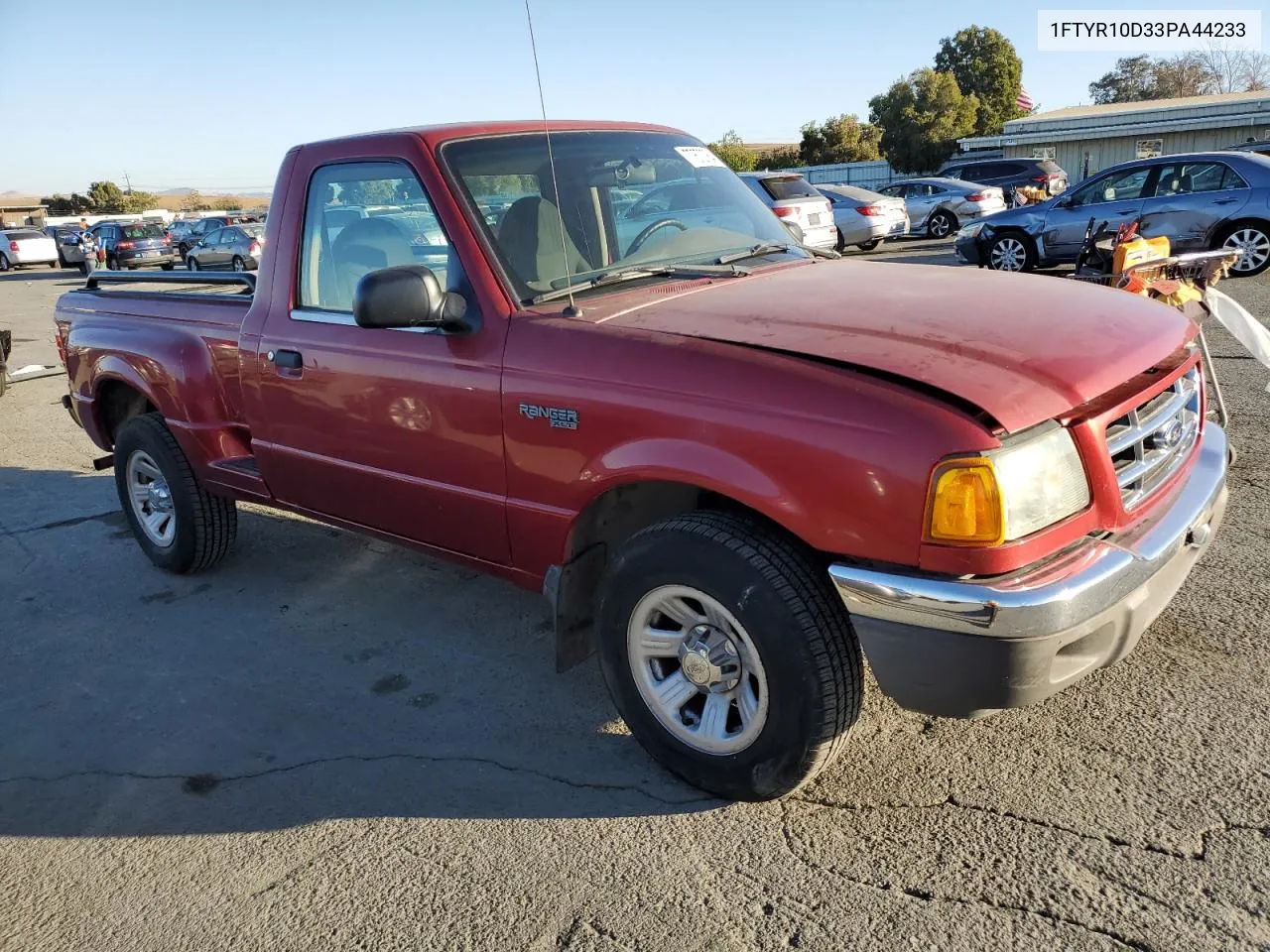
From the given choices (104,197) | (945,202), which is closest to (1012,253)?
(945,202)

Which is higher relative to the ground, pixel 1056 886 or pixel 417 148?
pixel 417 148

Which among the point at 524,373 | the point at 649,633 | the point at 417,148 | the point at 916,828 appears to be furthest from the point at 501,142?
the point at 916,828

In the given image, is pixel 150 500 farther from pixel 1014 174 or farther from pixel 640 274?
pixel 1014 174

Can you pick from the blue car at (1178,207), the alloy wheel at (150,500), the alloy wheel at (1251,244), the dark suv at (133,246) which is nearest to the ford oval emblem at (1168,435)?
the alloy wheel at (150,500)

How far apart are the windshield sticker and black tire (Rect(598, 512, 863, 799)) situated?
191 centimetres

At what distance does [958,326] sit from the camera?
2.68m

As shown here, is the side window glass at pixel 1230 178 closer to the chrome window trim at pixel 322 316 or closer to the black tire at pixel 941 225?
the black tire at pixel 941 225

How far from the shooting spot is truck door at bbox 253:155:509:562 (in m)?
3.20

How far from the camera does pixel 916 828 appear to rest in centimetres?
268

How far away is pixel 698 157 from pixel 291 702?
276cm

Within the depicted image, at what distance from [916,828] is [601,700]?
1.24 meters

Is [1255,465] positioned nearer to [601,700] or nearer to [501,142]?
[601,700]

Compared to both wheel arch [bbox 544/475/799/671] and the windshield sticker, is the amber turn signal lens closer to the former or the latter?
wheel arch [bbox 544/475/799/671]

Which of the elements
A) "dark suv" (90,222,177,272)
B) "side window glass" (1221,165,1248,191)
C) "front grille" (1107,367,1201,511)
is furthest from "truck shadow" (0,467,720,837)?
"dark suv" (90,222,177,272)
